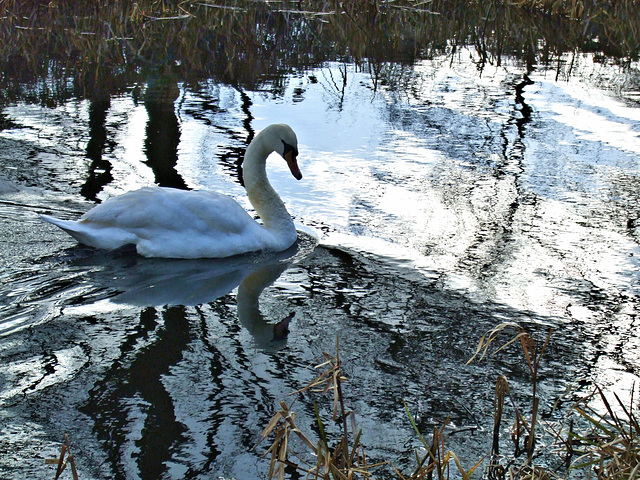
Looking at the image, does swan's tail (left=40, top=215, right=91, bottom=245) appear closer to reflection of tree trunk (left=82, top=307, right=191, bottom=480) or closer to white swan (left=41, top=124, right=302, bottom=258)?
white swan (left=41, top=124, right=302, bottom=258)

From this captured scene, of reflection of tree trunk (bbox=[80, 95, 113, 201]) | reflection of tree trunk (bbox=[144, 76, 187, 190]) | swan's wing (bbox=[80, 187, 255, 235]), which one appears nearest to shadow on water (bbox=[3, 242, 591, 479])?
swan's wing (bbox=[80, 187, 255, 235])

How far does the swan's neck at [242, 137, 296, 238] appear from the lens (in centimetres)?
612

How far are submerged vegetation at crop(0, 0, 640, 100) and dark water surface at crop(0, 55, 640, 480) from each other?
1.79 meters

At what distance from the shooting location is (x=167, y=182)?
7023 mm

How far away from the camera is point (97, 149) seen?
7707 millimetres

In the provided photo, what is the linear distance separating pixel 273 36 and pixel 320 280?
9417 millimetres

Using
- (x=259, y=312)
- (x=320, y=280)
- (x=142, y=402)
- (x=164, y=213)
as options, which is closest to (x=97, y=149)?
(x=164, y=213)

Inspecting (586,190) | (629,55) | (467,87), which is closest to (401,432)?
(586,190)

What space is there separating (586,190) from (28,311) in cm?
461

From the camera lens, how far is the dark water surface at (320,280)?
11.5 feet

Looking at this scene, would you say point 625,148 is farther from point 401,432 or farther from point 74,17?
point 74,17

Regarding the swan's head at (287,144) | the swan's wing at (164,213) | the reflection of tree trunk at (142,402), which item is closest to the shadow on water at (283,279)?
the reflection of tree trunk at (142,402)

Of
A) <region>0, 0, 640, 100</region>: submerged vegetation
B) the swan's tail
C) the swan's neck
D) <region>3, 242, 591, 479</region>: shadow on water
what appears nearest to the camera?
<region>3, 242, 591, 479</region>: shadow on water

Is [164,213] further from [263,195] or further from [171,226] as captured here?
[263,195]
